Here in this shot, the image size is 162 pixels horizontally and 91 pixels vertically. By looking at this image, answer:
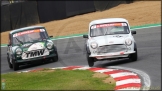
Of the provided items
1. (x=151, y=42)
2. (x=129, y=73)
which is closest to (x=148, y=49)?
(x=151, y=42)

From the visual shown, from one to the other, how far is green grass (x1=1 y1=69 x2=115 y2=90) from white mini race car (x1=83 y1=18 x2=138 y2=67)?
3.67 feet

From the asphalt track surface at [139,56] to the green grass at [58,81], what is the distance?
4.23 ft

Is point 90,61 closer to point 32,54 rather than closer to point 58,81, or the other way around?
point 32,54

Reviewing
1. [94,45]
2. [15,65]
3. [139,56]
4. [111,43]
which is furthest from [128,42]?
[15,65]

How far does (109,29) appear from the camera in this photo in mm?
14820

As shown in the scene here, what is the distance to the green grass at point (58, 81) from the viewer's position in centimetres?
1001

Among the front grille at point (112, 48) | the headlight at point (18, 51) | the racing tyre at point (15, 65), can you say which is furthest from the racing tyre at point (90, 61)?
the racing tyre at point (15, 65)

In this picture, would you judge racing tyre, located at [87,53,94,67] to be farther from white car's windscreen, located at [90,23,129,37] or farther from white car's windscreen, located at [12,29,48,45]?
white car's windscreen, located at [12,29,48,45]

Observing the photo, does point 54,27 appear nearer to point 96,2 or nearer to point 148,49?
point 96,2

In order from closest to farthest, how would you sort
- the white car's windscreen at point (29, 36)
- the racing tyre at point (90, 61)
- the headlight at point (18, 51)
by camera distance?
1. the racing tyre at point (90, 61)
2. the headlight at point (18, 51)
3. the white car's windscreen at point (29, 36)

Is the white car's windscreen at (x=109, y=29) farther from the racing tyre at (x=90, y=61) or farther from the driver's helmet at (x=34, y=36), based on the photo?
the driver's helmet at (x=34, y=36)

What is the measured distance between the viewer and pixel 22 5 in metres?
31.8

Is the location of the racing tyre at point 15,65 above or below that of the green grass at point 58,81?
below

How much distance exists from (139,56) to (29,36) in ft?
14.9
